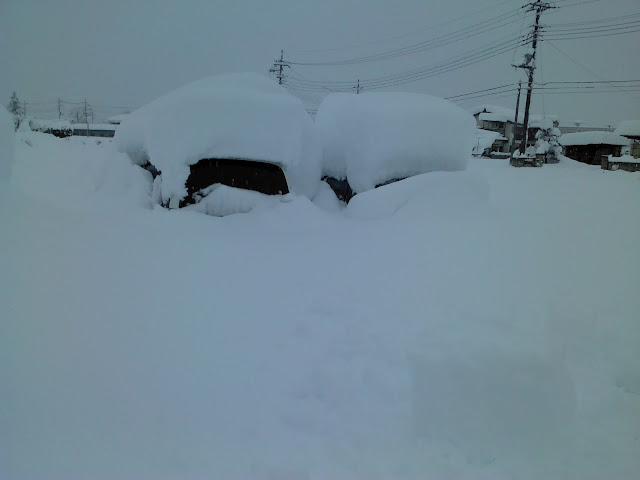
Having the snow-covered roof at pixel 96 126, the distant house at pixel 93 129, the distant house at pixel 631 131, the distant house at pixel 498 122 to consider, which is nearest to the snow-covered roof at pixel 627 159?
the distant house at pixel 631 131

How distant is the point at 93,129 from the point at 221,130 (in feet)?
79.7

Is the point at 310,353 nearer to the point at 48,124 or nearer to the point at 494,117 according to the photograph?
the point at 48,124

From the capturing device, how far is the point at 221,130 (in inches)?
199

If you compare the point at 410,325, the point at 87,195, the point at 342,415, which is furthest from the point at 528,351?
the point at 87,195

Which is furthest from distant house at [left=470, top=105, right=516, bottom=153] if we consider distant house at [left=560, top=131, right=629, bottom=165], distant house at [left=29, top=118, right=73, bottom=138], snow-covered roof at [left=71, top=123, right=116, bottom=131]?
distant house at [left=29, top=118, right=73, bottom=138]

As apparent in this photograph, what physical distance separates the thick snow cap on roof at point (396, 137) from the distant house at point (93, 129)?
19.8 meters

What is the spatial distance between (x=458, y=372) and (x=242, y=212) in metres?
3.60

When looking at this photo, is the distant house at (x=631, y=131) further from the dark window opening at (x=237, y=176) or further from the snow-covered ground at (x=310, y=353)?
the dark window opening at (x=237, y=176)

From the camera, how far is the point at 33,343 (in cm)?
191

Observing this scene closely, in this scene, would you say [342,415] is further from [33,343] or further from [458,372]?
[33,343]

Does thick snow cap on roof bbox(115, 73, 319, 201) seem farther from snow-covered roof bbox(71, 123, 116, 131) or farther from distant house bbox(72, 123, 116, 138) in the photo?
snow-covered roof bbox(71, 123, 116, 131)

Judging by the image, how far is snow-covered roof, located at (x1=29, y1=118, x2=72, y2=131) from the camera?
12564 millimetres

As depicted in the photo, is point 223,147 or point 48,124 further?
point 48,124

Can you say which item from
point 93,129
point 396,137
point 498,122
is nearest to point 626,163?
point 396,137
